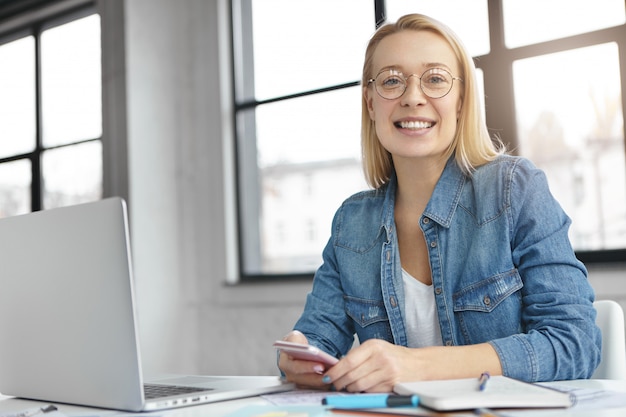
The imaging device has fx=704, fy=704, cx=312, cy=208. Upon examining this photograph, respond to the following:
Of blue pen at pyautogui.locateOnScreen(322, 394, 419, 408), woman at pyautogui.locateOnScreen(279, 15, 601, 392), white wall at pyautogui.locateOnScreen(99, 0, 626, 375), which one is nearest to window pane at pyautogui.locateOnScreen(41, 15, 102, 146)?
white wall at pyautogui.locateOnScreen(99, 0, 626, 375)

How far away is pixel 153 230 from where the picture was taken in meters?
3.31

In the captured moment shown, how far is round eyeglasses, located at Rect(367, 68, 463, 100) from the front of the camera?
60.2 inches

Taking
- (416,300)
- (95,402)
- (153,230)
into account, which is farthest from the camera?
(153,230)

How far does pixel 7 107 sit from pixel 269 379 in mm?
3542

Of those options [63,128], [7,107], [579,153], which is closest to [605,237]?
[579,153]

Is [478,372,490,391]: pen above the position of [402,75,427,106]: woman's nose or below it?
below

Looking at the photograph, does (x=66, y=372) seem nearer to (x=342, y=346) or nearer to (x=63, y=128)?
(x=342, y=346)

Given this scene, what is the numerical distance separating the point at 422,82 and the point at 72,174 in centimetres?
271

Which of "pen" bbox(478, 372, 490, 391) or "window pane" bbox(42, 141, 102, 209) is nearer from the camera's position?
"pen" bbox(478, 372, 490, 391)

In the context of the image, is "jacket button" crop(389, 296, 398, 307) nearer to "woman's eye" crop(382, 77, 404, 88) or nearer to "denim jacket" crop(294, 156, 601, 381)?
"denim jacket" crop(294, 156, 601, 381)

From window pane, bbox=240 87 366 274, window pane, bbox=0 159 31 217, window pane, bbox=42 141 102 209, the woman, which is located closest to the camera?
the woman

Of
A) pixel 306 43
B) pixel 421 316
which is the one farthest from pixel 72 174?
pixel 421 316

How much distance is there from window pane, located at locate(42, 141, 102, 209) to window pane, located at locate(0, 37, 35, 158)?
0.22 m

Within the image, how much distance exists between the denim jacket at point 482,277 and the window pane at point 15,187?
9.36 ft
